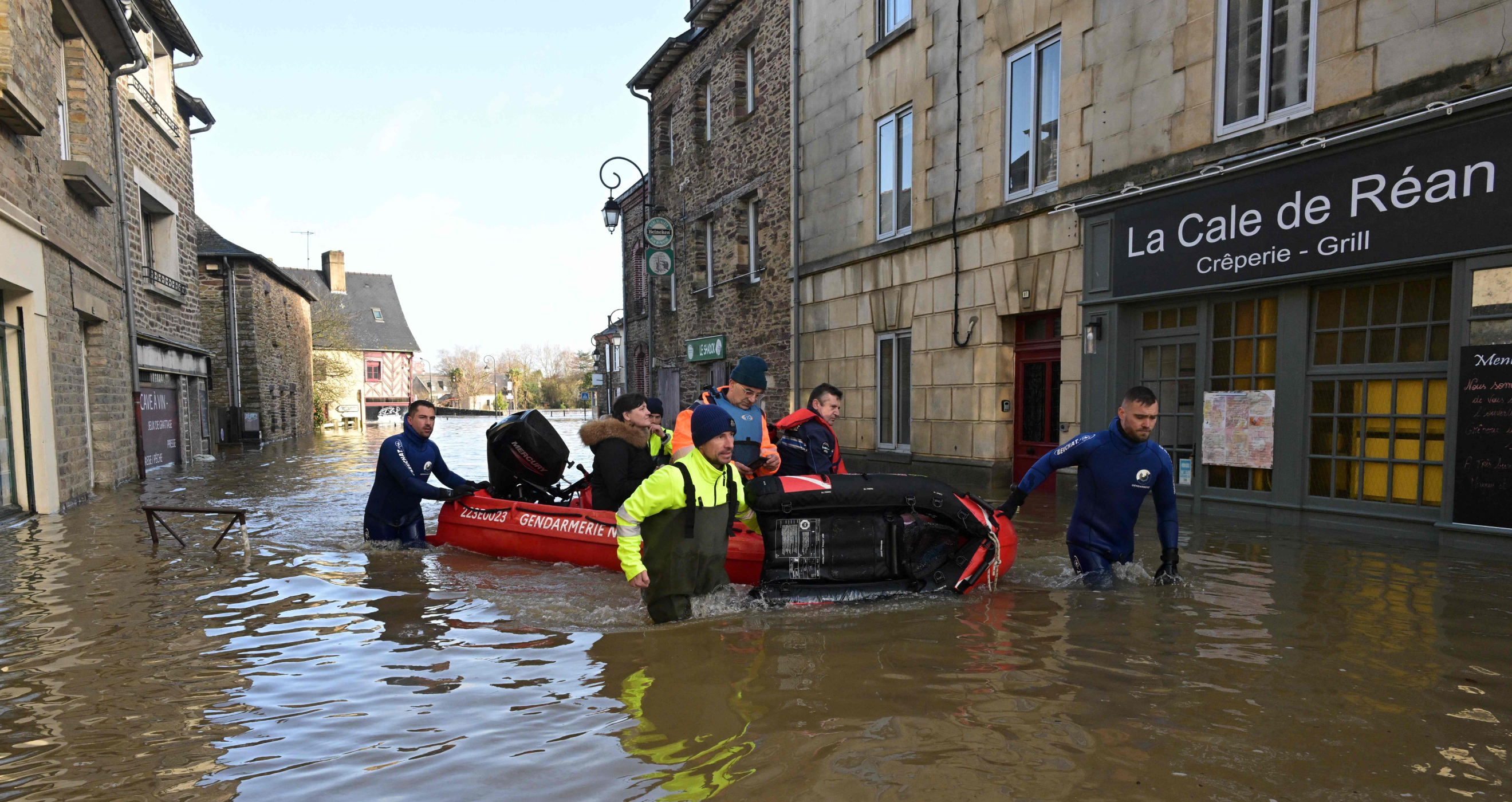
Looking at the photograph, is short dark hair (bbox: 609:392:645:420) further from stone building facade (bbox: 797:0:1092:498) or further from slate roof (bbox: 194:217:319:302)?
slate roof (bbox: 194:217:319:302)

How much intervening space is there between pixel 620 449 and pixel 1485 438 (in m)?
6.41

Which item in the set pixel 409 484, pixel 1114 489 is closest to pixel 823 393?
pixel 1114 489

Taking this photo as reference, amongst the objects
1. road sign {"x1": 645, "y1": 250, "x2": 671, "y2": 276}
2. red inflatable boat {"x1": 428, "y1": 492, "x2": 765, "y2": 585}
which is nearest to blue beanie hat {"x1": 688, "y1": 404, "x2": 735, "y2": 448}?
red inflatable boat {"x1": 428, "y1": 492, "x2": 765, "y2": 585}

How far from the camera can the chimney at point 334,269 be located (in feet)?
186

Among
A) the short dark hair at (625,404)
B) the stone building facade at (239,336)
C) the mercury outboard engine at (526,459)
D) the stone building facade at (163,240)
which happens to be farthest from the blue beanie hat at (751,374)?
the stone building facade at (239,336)

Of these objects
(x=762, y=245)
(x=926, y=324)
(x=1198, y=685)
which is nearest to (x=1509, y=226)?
(x=1198, y=685)

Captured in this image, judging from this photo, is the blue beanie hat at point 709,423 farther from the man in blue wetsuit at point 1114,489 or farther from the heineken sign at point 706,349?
the heineken sign at point 706,349

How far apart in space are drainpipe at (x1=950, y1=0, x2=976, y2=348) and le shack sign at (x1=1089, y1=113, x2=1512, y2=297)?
8.46 feet

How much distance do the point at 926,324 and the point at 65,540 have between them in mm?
10244

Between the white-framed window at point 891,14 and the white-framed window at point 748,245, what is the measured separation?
16.1 feet

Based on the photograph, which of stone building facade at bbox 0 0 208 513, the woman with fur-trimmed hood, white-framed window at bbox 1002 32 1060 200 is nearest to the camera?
the woman with fur-trimmed hood

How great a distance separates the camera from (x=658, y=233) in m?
18.7

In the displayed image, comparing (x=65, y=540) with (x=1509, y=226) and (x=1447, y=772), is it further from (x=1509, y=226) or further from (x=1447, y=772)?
(x=1509, y=226)

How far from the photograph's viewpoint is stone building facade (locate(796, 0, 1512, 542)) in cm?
672
